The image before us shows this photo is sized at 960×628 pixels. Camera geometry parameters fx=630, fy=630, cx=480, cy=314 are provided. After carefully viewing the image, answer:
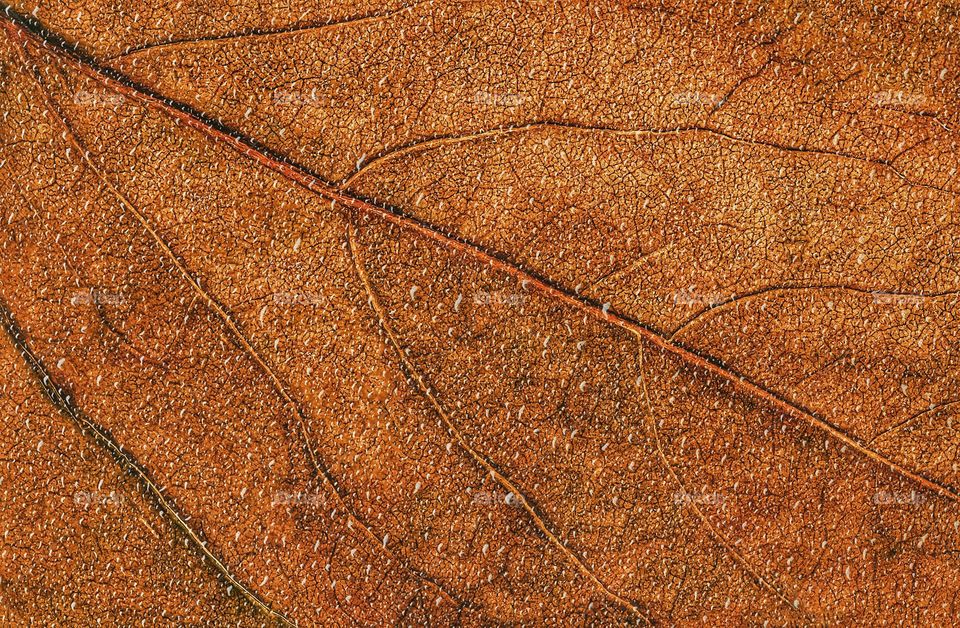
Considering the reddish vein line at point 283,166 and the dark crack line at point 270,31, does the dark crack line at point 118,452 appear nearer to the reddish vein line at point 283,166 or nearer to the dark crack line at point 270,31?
the reddish vein line at point 283,166

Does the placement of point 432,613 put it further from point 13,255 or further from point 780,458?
point 13,255

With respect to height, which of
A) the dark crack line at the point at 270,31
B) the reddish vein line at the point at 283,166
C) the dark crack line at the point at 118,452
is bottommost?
the dark crack line at the point at 118,452

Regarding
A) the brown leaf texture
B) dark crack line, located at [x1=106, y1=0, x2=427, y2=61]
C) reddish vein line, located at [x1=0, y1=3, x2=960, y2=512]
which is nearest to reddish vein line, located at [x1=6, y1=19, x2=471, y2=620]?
the brown leaf texture

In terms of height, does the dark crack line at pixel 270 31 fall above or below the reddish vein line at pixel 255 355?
above

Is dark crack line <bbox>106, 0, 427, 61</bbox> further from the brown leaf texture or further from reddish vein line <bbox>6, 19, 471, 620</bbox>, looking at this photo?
reddish vein line <bbox>6, 19, 471, 620</bbox>

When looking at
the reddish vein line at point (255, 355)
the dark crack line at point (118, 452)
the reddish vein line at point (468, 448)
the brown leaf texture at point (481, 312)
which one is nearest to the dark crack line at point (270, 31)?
the brown leaf texture at point (481, 312)

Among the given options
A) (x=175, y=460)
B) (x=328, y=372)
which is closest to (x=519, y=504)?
(x=328, y=372)

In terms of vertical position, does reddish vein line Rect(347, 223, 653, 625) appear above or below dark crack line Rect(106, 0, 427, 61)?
below

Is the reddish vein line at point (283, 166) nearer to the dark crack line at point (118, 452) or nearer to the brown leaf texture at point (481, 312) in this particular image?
the brown leaf texture at point (481, 312)

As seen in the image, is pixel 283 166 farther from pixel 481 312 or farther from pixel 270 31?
pixel 481 312
